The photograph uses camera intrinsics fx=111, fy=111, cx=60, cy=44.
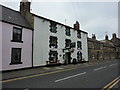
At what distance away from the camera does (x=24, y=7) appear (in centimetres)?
1908

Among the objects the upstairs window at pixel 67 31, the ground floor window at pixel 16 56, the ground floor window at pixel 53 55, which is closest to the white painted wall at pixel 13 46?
the ground floor window at pixel 16 56

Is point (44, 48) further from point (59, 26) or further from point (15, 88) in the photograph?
point (15, 88)

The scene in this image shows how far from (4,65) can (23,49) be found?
10.9ft

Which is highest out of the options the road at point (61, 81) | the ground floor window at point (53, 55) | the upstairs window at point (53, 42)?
the upstairs window at point (53, 42)

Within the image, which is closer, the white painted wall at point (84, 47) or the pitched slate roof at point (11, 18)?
the pitched slate roof at point (11, 18)

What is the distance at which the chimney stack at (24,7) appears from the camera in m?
Result: 18.9

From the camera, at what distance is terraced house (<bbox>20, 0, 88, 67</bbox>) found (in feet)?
56.7

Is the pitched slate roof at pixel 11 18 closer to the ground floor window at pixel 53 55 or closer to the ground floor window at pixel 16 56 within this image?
the ground floor window at pixel 16 56

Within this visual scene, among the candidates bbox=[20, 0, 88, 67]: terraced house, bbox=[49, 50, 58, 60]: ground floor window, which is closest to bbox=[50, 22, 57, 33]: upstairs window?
bbox=[20, 0, 88, 67]: terraced house

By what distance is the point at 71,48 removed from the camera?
79.4 ft

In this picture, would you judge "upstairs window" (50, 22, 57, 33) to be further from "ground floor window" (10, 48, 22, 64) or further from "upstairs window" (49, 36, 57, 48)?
"ground floor window" (10, 48, 22, 64)

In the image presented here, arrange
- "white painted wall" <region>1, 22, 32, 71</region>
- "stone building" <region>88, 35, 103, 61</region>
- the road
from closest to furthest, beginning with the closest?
the road, "white painted wall" <region>1, 22, 32, 71</region>, "stone building" <region>88, 35, 103, 61</region>

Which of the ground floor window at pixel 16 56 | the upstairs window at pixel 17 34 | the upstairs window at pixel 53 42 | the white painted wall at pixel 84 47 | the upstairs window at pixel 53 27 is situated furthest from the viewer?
the white painted wall at pixel 84 47

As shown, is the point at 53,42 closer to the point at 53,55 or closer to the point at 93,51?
the point at 53,55
